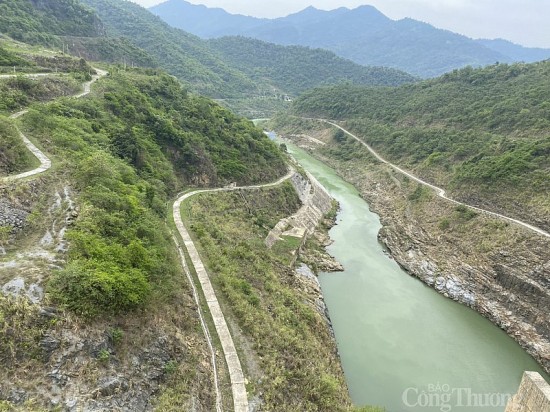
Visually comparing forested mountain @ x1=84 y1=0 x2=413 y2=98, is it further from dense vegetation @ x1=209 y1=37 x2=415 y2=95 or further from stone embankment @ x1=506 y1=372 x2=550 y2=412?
stone embankment @ x1=506 y1=372 x2=550 y2=412

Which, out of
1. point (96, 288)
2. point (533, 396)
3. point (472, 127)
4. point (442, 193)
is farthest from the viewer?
point (472, 127)

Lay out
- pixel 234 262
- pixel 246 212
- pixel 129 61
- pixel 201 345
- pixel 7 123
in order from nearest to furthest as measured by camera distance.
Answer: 1. pixel 201 345
2. pixel 7 123
3. pixel 234 262
4. pixel 246 212
5. pixel 129 61

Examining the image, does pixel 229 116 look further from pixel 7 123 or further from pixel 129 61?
pixel 129 61

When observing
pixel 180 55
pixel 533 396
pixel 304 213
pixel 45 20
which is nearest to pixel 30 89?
pixel 304 213

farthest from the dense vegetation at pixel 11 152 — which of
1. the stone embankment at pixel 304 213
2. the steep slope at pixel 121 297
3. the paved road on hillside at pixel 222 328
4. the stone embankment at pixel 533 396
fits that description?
the stone embankment at pixel 533 396

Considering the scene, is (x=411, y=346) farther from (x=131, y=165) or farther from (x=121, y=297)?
(x=131, y=165)

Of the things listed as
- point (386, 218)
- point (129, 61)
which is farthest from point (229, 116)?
point (129, 61)
